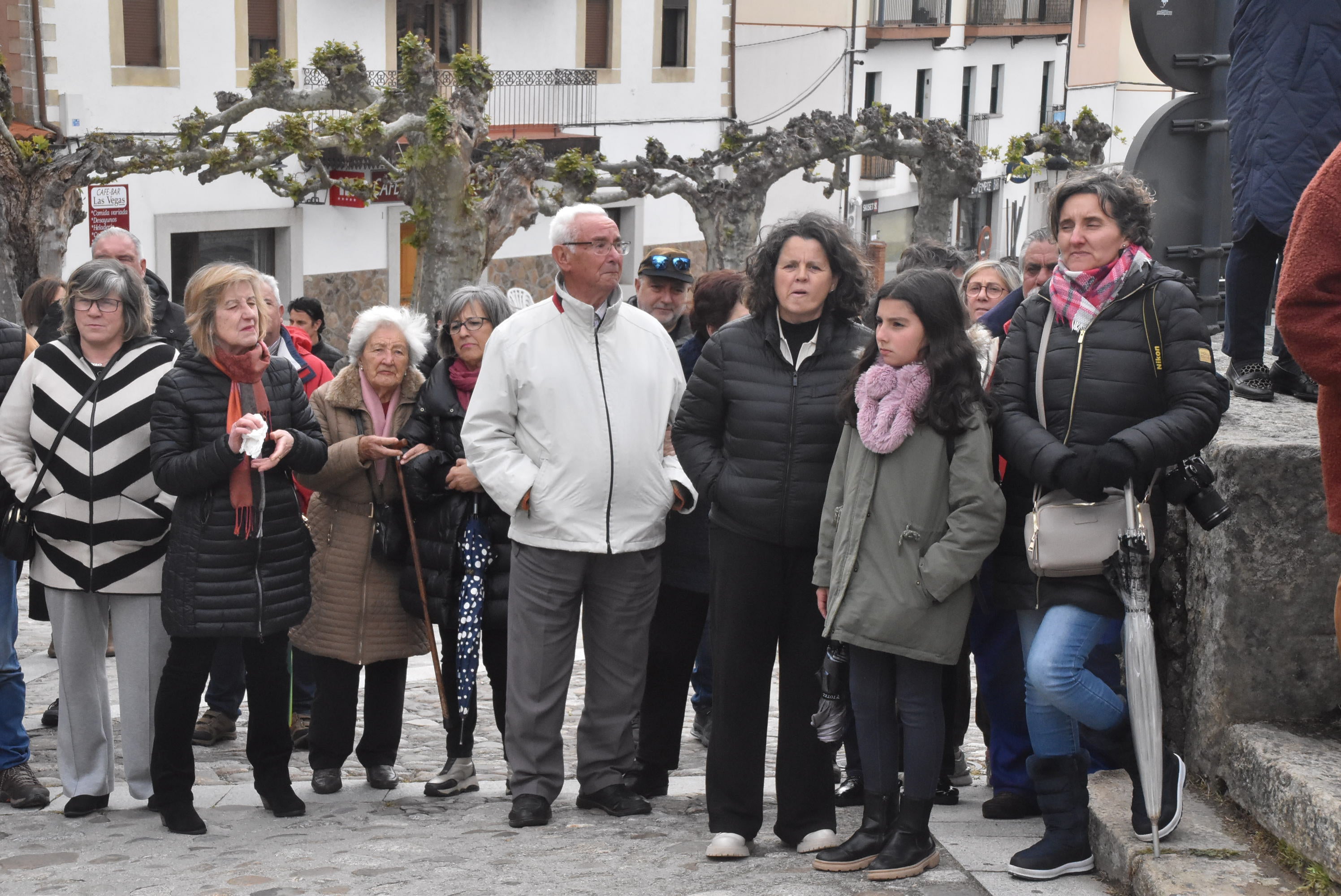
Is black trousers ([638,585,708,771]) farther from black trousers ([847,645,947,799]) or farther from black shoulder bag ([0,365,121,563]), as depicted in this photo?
black shoulder bag ([0,365,121,563])

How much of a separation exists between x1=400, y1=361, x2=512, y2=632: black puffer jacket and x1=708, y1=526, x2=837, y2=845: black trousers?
107 cm

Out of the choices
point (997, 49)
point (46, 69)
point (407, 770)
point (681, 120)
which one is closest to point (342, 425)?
point (407, 770)

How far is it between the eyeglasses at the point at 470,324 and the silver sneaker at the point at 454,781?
159 centimetres

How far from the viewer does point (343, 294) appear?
83.5 feet

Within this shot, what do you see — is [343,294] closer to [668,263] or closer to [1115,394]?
[668,263]

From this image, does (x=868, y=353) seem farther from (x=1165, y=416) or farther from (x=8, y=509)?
(x=8, y=509)

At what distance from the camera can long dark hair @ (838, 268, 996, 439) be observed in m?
4.37

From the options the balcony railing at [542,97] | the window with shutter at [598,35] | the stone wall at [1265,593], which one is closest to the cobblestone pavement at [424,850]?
the stone wall at [1265,593]

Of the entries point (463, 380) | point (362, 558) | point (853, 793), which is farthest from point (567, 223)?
point (853, 793)

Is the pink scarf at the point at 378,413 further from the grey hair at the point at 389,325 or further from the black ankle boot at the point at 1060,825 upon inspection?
the black ankle boot at the point at 1060,825

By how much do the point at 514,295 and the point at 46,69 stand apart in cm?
1435

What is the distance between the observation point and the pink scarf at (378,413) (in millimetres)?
5781

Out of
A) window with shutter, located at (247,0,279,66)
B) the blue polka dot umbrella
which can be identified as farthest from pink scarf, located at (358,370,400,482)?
window with shutter, located at (247,0,279,66)

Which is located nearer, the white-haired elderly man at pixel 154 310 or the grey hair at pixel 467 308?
the grey hair at pixel 467 308
